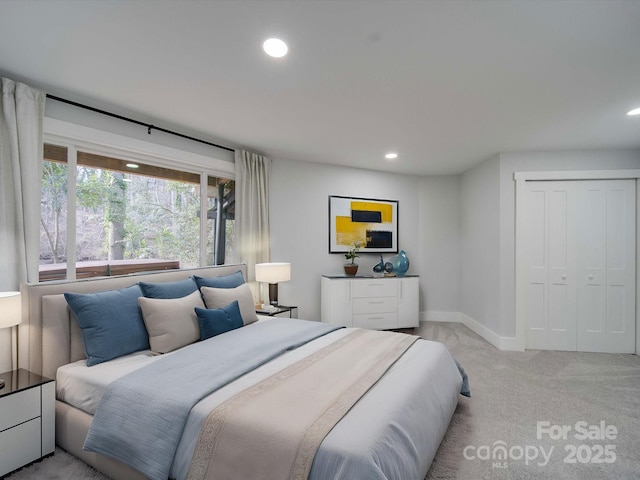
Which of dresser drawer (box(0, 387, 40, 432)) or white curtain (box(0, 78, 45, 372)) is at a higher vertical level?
white curtain (box(0, 78, 45, 372))

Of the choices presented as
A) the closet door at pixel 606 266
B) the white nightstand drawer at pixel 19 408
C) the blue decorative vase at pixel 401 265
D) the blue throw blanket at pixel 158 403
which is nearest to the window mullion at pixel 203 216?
the blue throw blanket at pixel 158 403

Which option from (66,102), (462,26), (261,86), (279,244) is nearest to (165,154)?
(66,102)

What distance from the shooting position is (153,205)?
352 centimetres

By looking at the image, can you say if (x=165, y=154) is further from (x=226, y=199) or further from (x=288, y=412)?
(x=288, y=412)

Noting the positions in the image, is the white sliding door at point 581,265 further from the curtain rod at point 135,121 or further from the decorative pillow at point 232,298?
the curtain rod at point 135,121

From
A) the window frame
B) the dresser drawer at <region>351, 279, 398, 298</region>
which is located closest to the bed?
the window frame

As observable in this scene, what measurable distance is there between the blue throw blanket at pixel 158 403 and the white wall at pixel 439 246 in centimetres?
408

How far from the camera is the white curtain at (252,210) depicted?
4.14 metres

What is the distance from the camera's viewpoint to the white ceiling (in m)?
1.72

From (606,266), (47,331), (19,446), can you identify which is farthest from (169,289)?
(606,266)

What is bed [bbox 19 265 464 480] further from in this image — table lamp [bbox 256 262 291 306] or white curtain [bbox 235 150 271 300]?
white curtain [bbox 235 150 271 300]

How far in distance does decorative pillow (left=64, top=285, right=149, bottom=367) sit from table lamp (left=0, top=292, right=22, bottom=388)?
0.26 metres

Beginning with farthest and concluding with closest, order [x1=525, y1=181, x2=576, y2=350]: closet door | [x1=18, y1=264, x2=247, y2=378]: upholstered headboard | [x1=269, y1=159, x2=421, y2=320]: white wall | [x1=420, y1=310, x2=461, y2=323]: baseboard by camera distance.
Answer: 1. [x1=420, y1=310, x2=461, y2=323]: baseboard
2. [x1=269, y1=159, x2=421, y2=320]: white wall
3. [x1=525, y1=181, x2=576, y2=350]: closet door
4. [x1=18, y1=264, x2=247, y2=378]: upholstered headboard

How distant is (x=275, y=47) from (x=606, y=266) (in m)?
4.52
